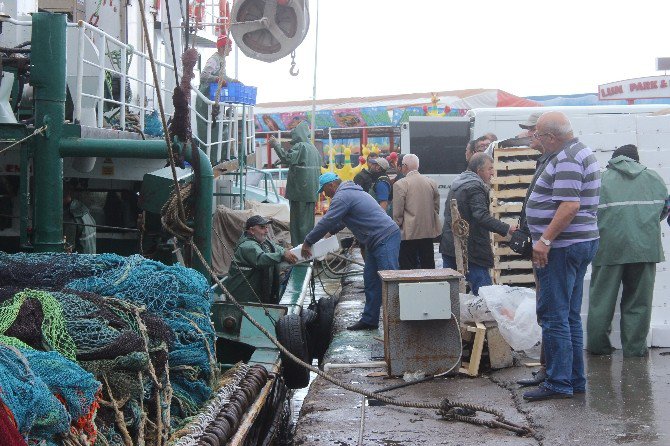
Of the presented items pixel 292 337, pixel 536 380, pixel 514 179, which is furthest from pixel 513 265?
pixel 536 380

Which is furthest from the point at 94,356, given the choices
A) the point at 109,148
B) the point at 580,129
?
the point at 580,129

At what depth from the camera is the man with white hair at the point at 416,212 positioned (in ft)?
34.0

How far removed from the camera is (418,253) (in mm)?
10820

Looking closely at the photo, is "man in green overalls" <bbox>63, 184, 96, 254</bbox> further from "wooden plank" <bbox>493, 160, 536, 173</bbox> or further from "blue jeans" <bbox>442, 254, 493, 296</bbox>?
"wooden plank" <bbox>493, 160, 536, 173</bbox>

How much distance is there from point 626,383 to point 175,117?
13.0 ft

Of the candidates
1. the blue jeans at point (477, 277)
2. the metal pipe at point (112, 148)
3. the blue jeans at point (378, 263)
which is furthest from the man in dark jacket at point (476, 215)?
the metal pipe at point (112, 148)

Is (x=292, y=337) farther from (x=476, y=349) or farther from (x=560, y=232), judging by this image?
(x=560, y=232)

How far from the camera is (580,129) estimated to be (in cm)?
830

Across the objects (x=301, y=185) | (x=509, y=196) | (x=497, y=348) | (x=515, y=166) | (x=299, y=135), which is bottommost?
(x=497, y=348)

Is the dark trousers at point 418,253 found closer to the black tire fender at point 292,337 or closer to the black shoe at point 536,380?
the black tire fender at point 292,337

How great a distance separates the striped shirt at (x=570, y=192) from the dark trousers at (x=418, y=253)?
4485 mm

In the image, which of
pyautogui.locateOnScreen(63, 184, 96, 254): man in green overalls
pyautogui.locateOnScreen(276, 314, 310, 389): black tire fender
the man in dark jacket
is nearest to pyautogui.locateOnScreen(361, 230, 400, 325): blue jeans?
the man in dark jacket

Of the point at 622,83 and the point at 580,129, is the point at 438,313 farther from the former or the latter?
the point at 622,83

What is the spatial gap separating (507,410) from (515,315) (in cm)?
134
